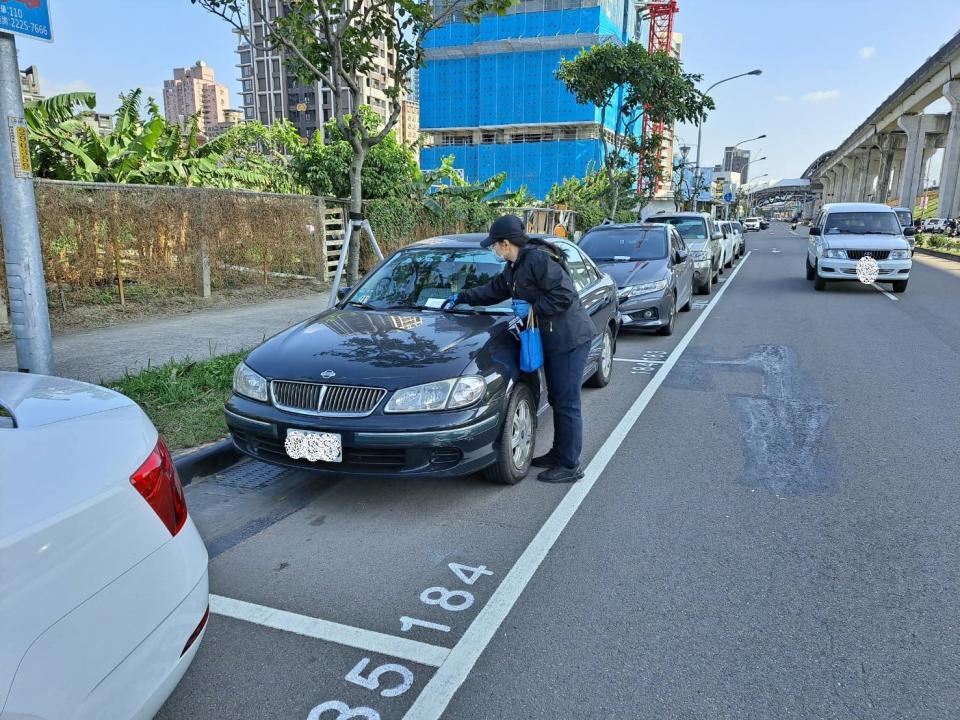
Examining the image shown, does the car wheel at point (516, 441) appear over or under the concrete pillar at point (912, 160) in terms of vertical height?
under

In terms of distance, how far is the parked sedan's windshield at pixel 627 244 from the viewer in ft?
35.1

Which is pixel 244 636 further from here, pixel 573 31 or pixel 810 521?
pixel 573 31

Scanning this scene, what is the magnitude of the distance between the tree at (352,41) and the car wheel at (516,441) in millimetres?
5112

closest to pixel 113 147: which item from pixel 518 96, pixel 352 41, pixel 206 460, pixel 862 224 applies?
pixel 352 41

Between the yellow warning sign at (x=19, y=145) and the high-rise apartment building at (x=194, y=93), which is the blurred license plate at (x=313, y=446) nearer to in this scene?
the yellow warning sign at (x=19, y=145)

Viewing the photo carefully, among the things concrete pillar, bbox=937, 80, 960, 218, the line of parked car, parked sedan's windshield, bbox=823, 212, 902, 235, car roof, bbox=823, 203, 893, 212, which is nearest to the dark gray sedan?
the line of parked car

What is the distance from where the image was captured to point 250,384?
430cm

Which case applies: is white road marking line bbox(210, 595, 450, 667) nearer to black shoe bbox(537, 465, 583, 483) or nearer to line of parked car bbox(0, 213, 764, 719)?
line of parked car bbox(0, 213, 764, 719)

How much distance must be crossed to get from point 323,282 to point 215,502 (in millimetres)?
10383

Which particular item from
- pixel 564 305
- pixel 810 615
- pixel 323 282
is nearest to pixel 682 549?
pixel 810 615

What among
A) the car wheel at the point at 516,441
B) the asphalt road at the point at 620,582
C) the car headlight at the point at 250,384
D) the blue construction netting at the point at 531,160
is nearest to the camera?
the asphalt road at the point at 620,582

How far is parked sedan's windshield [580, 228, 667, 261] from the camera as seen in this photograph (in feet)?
35.1

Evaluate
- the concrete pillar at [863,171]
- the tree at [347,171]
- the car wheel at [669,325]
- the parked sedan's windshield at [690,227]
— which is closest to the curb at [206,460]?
the car wheel at [669,325]

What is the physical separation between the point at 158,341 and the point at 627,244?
6.94 meters
